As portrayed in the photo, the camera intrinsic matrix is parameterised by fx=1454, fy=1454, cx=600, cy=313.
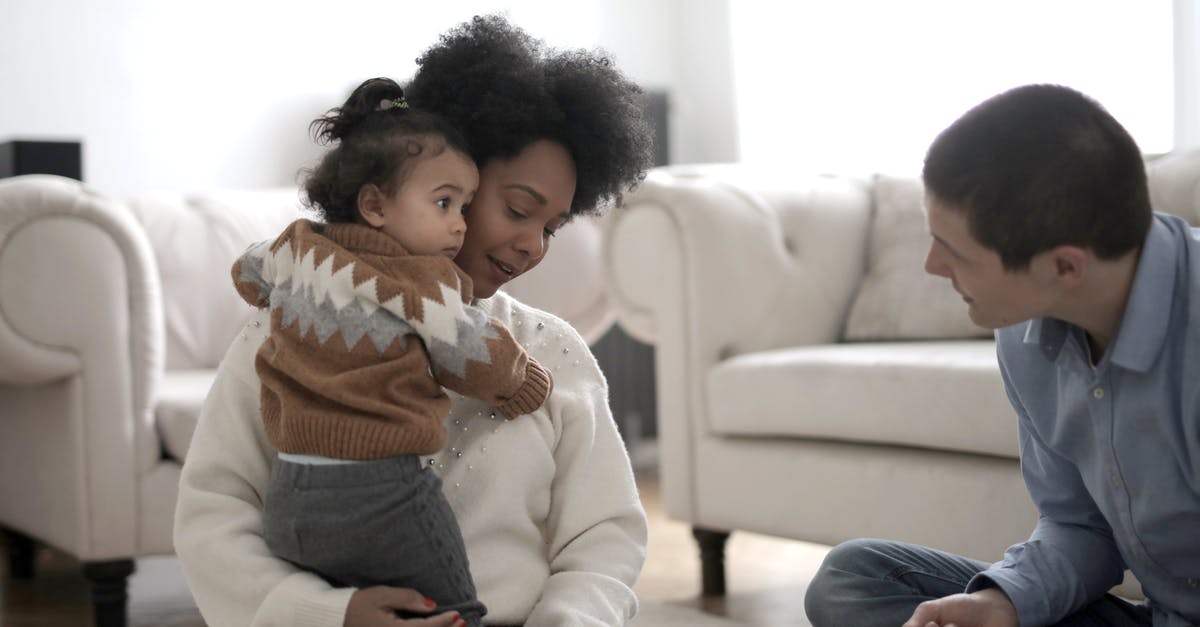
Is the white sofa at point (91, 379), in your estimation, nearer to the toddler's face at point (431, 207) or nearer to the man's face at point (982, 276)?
the toddler's face at point (431, 207)

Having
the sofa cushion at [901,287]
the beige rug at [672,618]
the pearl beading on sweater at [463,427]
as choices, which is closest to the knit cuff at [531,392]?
the pearl beading on sweater at [463,427]

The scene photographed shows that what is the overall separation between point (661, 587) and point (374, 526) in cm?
163

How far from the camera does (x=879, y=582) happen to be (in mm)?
1574

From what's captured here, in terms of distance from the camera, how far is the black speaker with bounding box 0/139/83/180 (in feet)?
9.38

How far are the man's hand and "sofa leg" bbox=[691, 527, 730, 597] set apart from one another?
126 centimetres

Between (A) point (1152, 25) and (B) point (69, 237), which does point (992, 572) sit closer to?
(B) point (69, 237)

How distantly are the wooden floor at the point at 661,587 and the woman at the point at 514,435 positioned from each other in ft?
3.75

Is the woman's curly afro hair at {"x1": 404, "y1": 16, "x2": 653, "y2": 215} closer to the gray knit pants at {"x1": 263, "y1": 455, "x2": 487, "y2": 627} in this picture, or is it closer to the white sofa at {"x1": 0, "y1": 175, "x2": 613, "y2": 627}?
the gray knit pants at {"x1": 263, "y1": 455, "x2": 487, "y2": 627}

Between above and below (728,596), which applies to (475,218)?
above

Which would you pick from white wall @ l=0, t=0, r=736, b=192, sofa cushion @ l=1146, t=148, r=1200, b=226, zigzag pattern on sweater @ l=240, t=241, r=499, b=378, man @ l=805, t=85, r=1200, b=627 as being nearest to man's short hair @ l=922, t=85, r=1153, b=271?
man @ l=805, t=85, r=1200, b=627

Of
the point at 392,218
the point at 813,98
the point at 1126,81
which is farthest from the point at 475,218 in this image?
the point at 813,98

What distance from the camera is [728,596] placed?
8.72 ft

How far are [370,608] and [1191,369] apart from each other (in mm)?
736

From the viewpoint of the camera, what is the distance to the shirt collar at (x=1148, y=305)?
127 cm
